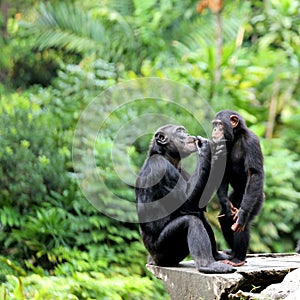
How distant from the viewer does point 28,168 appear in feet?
29.7

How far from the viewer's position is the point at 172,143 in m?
5.64

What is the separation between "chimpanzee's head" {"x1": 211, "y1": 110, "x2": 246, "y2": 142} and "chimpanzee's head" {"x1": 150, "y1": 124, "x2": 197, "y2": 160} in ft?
1.54

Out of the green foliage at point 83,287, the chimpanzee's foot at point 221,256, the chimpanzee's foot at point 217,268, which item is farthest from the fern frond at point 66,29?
the chimpanzee's foot at point 217,268

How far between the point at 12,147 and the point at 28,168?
0.48m

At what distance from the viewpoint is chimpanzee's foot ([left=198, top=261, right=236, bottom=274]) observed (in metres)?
4.98

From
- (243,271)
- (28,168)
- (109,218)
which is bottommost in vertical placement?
(109,218)

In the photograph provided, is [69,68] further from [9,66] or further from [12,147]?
[9,66]

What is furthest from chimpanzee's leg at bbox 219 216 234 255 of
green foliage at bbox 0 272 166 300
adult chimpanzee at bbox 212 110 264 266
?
green foliage at bbox 0 272 166 300

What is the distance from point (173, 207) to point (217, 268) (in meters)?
0.66

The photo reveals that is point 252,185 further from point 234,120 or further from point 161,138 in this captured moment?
point 161,138

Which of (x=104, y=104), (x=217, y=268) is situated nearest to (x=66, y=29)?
(x=104, y=104)

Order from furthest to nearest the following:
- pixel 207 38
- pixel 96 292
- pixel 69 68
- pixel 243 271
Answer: pixel 207 38, pixel 69 68, pixel 96 292, pixel 243 271

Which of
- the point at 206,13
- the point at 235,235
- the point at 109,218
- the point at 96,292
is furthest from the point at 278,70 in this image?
the point at 235,235

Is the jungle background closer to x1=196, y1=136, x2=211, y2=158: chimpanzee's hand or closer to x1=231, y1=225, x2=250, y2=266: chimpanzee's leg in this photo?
x1=231, y1=225, x2=250, y2=266: chimpanzee's leg
